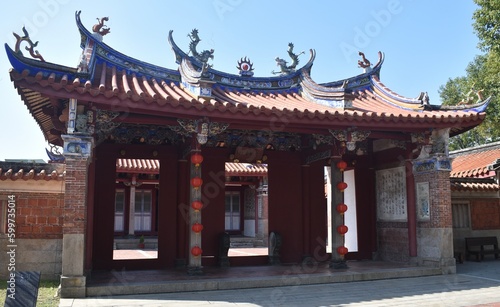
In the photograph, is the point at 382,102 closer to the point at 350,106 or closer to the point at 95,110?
the point at 350,106

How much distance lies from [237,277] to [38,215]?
3919 mm

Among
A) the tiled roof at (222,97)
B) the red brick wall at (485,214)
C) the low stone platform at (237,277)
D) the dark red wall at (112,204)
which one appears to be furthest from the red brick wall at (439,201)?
the dark red wall at (112,204)

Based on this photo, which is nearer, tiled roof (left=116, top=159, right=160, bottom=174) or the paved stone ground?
the paved stone ground

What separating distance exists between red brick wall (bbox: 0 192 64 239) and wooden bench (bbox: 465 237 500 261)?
926 cm

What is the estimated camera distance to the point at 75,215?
21.6 ft

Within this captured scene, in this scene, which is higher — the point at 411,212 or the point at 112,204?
the point at 112,204

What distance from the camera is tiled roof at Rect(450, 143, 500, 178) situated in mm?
13252

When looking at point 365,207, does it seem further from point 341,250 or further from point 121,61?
point 121,61

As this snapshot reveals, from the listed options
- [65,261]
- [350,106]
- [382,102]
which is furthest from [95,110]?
[382,102]

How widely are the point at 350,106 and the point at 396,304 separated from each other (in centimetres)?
390

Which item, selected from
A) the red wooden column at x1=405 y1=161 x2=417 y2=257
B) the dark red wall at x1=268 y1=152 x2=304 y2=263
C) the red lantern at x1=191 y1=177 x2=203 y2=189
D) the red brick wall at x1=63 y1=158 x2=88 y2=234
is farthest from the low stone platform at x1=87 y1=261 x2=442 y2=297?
the red lantern at x1=191 y1=177 x2=203 y2=189

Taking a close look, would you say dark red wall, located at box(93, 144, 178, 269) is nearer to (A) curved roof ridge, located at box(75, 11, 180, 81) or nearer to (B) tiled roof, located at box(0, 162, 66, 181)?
(B) tiled roof, located at box(0, 162, 66, 181)

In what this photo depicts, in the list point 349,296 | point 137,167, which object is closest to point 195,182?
point 349,296

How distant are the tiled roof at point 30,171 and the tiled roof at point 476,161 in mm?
10849
